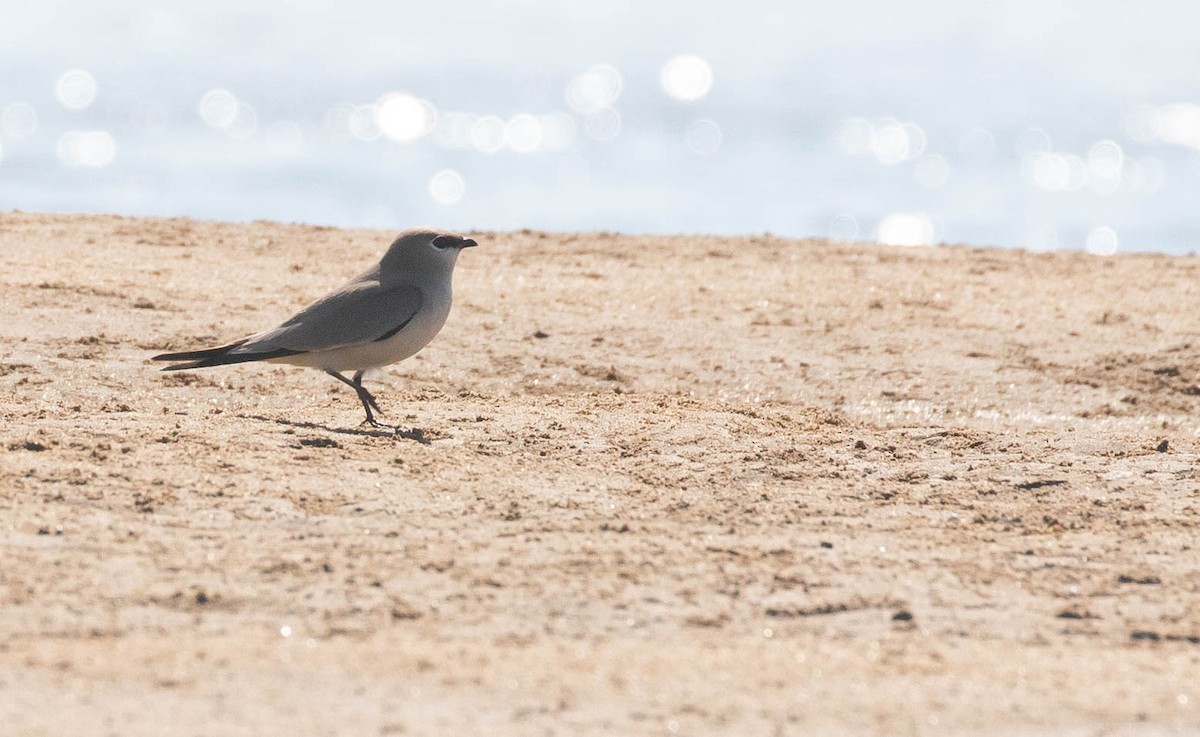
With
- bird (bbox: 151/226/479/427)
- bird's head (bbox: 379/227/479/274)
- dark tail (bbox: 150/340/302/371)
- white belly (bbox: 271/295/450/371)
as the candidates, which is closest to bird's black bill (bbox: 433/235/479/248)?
bird's head (bbox: 379/227/479/274)

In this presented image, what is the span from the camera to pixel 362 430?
726 centimetres

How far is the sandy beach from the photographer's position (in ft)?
13.3

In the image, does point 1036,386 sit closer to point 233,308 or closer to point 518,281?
point 518,281

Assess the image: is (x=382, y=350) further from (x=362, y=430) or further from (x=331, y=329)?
(x=362, y=430)

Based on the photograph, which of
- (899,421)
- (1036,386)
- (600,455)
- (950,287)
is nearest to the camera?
(600,455)

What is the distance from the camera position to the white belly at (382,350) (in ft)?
24.9

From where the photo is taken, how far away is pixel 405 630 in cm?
448

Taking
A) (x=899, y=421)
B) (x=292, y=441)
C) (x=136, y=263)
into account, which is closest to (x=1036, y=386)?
(x=899, y=421)

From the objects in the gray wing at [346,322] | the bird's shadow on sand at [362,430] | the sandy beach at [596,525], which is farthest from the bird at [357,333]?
the sandy beach at [596,525]

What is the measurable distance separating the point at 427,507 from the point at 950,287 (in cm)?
771

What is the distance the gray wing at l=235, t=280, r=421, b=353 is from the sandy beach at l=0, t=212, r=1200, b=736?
385mm

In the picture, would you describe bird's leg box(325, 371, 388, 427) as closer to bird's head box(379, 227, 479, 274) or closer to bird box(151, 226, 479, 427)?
bird box(151, 226, 479, 427)

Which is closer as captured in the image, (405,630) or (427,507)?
(405,630)

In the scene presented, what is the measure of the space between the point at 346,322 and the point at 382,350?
23 cm
